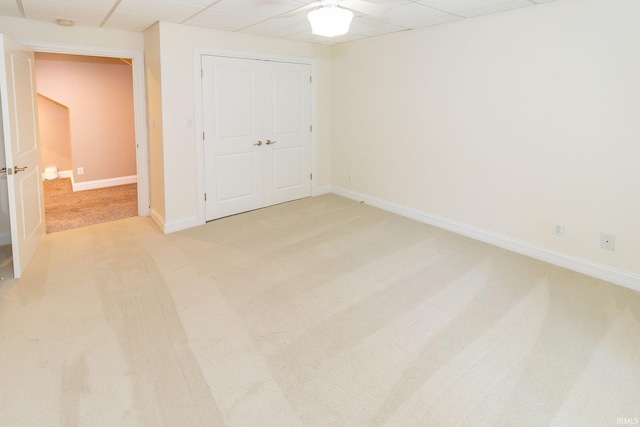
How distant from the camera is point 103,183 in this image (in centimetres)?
647

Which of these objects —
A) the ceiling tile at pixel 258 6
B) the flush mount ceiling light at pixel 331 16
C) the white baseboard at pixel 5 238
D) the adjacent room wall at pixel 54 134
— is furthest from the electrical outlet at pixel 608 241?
the adjacent room wall at pixel 54 134

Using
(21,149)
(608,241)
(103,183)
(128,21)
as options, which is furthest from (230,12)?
(103,183)

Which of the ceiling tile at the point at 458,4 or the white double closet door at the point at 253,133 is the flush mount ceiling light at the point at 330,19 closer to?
the ceiling tile at the point at 458,4

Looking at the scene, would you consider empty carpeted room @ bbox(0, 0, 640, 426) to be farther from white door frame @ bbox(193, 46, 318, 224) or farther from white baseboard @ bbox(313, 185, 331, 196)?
white baseboard @ bbox(313, 185, 331, 196)

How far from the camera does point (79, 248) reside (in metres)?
3.88

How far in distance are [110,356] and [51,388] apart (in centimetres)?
31

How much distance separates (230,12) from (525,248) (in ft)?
11.5

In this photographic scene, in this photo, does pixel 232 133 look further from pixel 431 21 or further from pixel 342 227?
pixel 431 21

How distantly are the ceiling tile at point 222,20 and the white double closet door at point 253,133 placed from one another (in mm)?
A: 388

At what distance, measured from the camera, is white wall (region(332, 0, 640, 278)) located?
9.93 ft

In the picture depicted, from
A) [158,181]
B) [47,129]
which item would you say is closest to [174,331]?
[158,181]

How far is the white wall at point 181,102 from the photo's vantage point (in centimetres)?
409

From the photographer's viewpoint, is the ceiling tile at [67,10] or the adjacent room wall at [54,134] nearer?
the ceiling tile at [67,10]

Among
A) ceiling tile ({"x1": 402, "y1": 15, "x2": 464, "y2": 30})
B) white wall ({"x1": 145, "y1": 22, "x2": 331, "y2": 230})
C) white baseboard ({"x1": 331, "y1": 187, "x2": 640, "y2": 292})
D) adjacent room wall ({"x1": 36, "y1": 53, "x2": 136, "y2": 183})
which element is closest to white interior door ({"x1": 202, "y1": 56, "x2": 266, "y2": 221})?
white wall ({"x1": 145, "y1": 22, "x2": 331, "y2": 230})
